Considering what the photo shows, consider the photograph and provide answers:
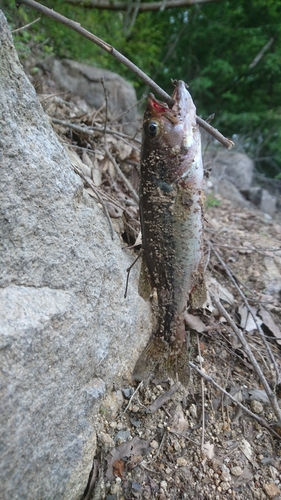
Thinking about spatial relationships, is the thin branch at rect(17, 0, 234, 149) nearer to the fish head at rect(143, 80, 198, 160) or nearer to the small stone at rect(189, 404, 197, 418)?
the fish head at rect(143, 80, 198, 160)

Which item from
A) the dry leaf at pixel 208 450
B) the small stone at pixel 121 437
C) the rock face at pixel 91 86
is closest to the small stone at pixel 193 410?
the dry leaf at pixel 208 450

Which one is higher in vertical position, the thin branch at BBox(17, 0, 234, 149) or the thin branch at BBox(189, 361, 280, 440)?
the thin branch at BBox(17, 0, 234, 149)

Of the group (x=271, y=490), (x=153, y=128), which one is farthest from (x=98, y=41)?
(x=271, y=490)

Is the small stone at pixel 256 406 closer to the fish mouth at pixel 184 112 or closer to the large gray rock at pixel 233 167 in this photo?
the fish mouth at pixel 184 112

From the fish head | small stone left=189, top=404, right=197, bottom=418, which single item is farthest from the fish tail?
the fish head

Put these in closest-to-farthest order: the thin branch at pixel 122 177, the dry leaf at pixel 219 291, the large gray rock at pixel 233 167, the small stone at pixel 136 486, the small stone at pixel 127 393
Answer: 1. the small stone at pixel 136 486
2. the small stone at pixel 127 393
3. the thin branch at pixel 122 177
4. the dry leaf at pixel 219 291
5. the large gray rock at pixel 233 167

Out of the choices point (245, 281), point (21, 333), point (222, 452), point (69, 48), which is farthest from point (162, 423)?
point (69, 48)
